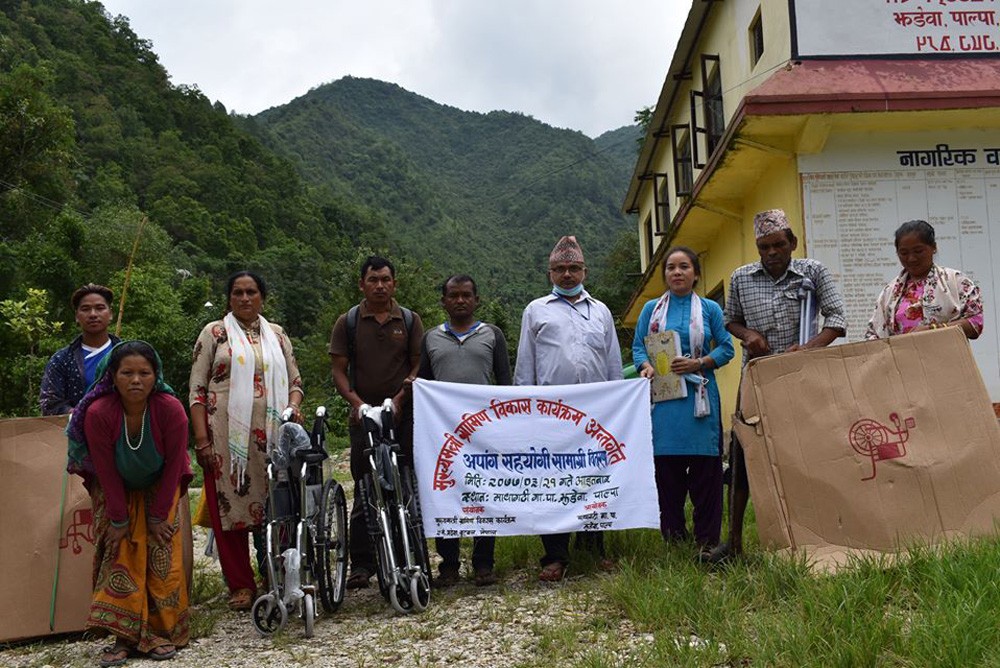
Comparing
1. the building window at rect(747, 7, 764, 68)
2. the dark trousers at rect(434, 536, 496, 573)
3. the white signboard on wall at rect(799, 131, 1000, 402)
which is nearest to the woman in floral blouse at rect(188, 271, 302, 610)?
the dark trousers at rect(434, 536, 496, 573)

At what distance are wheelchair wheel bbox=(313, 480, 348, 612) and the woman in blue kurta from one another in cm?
174

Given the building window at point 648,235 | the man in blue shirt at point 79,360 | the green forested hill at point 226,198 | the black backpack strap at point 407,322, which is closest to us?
the man in blue shirt at point 79,360

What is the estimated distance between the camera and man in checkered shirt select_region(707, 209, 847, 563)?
14.2 ft

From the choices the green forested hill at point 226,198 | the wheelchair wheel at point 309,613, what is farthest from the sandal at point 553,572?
the green forested hill at point 226,198

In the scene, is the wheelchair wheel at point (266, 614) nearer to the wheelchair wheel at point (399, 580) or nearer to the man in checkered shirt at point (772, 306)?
the wheelchair wheel at point (399, 580)

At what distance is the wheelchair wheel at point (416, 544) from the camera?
13.5 feet

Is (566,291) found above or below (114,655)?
above

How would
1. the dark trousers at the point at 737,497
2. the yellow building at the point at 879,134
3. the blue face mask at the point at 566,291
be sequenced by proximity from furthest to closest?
the yellow building at the point at 879,134, the blue face mask at the point at 566,291, the dark trousers at the point at 737,497

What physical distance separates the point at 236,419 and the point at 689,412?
247cm

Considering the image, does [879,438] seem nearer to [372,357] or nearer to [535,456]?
[535,456]

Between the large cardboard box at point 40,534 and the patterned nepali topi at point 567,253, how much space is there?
2.86m

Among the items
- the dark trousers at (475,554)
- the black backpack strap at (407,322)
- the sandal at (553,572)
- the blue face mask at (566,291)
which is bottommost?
the sandal at (553,572)

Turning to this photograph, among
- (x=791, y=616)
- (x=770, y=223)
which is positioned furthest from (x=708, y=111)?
(x=791, y=616)

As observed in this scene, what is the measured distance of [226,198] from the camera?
5562 cm
